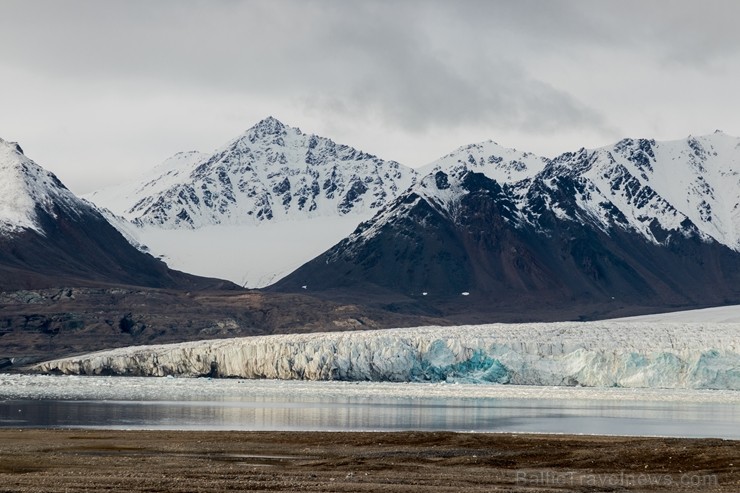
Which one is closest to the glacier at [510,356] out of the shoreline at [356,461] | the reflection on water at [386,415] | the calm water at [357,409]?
the calm water at [357,409]

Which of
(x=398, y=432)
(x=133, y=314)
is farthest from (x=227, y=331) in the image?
(x=398, y=432)

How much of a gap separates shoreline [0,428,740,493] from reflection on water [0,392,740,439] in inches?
203

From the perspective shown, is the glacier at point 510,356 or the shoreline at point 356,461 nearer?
the shoreline at point 356,461

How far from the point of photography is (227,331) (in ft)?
595

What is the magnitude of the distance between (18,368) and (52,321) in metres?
42.0

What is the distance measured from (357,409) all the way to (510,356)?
35253mm

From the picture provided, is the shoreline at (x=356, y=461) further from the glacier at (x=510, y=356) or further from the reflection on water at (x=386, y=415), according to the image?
the glacier at (x=510, y=356)

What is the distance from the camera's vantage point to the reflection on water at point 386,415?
52.8 m

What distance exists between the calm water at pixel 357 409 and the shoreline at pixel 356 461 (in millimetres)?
5841

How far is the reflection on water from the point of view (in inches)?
2080

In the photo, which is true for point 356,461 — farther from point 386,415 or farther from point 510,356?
point 510,356

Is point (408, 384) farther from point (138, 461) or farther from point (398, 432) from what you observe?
point (138, 461)

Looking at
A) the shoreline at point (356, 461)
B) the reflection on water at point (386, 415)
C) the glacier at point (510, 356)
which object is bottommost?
the shoreline at point (356, 461)

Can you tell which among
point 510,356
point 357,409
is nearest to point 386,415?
point 357,409
